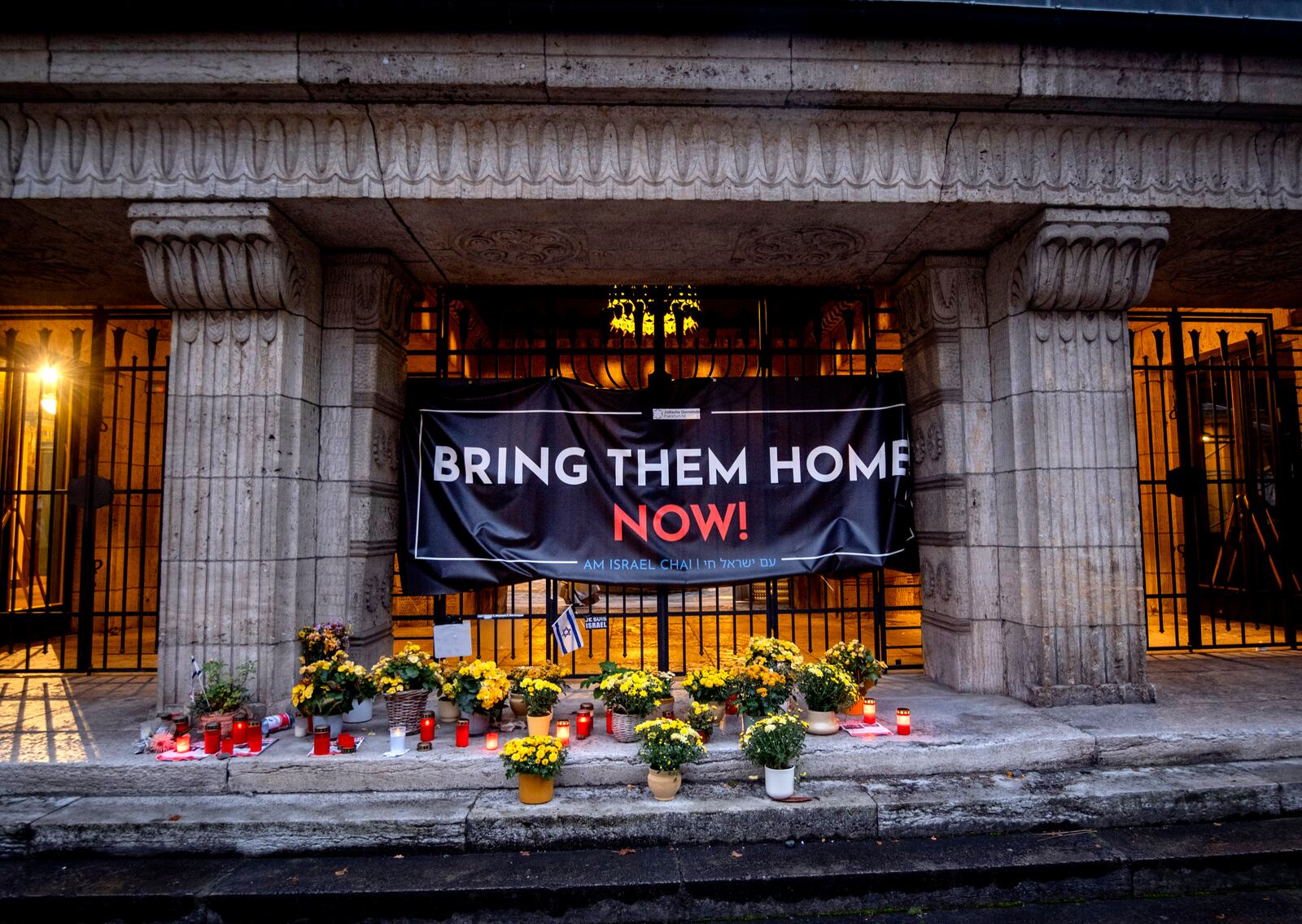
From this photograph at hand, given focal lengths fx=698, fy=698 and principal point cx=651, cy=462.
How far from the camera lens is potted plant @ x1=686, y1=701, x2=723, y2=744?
5.40m

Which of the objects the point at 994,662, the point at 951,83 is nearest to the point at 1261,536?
the point at 994,662

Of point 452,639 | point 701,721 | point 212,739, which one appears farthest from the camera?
point 452,639

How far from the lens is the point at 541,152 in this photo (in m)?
5.71

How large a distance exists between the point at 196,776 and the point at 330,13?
5724 mm

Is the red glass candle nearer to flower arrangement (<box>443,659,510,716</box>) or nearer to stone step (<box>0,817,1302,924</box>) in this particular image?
stone step (<box>0,817,1302,924</box>)

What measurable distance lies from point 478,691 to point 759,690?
2307 millimetres

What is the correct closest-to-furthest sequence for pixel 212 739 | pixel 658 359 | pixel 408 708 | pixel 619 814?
pixel 619 814 < pixel 212 739 < pixel 408 708 < pixel 658 359

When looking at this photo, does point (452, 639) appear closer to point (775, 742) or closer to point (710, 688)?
point (710, 688)

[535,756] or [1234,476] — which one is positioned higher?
[1234,476]

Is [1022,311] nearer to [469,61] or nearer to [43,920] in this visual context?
[469,61]

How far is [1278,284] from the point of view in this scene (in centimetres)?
814

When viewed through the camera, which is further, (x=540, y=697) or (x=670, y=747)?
(x=540, y=697)

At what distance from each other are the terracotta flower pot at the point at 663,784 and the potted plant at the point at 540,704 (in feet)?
3.39

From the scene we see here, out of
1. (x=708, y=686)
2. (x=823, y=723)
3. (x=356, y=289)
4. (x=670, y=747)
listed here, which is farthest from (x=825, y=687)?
(x=356, y=289)
